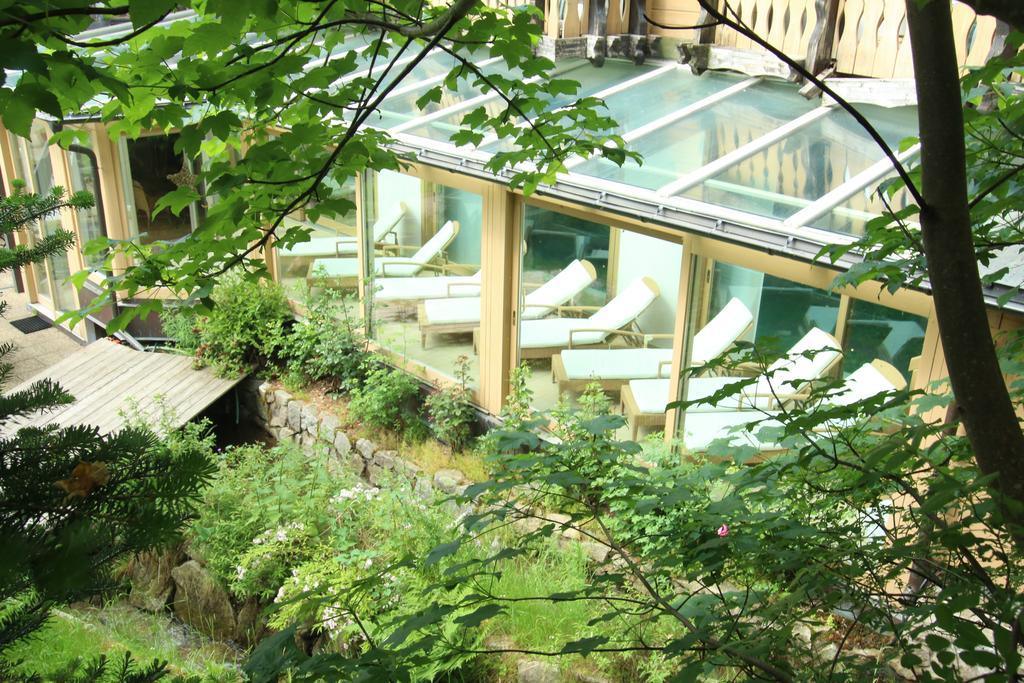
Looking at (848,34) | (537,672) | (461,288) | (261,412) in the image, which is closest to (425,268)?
(461,288)

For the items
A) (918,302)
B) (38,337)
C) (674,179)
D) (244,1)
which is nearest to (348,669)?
(244,1)

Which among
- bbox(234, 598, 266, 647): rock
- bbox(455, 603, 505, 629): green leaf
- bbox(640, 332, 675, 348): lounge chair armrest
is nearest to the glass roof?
bbox(640, 332, 675, 348): lounge chair armrest

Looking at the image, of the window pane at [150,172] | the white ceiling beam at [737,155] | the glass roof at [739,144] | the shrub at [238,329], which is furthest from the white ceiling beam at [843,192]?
the window pane at [150,172]

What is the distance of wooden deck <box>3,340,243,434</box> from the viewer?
344 inches

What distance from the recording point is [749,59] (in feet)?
24.5

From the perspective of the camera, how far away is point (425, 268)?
29.4 ft

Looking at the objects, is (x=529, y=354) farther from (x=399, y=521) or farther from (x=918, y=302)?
(x=918, y=302)

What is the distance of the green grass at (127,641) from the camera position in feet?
15.2

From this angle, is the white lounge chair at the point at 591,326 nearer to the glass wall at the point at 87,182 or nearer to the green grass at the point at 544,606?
the green grass at the point at 544,606

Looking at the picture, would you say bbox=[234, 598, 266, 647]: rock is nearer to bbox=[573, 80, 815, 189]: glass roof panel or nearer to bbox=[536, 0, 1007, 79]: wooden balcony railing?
bbox=[573, 80, 815, 189]: glass roof panel

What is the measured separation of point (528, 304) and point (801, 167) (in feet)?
9.18

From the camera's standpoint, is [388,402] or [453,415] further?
[388,402]

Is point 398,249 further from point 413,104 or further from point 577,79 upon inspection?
point 577,79

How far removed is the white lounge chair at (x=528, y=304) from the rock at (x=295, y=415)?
150cm
